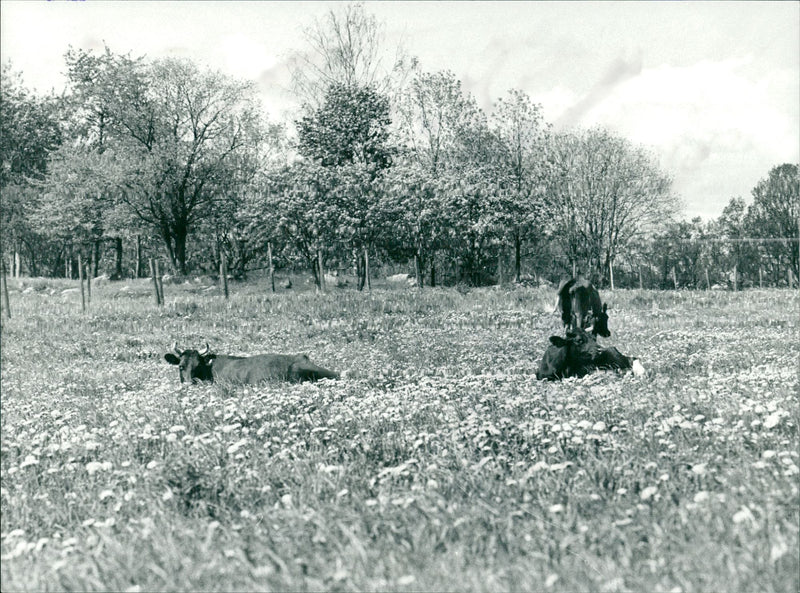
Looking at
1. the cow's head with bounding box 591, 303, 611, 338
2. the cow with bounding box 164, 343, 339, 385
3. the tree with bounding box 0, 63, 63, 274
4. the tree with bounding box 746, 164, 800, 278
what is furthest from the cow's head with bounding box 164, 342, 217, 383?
the tree with bounding box 746, 164, 800, 278

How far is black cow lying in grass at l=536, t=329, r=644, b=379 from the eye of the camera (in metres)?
12.0

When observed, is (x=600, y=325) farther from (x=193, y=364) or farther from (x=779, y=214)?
(x=779, y=214)

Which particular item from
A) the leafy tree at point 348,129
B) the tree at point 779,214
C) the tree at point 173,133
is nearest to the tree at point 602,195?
the tree at point 779,214

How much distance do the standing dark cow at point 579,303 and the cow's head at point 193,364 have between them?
9.15m

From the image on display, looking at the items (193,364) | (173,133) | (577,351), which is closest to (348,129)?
(173,133)

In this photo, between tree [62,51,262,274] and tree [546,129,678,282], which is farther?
tree [546,129,678,282]

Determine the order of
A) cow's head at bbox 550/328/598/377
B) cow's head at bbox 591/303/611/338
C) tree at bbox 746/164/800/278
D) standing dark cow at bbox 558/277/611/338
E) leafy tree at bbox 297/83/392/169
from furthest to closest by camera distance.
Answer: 1. tree at bbox 746/164/800/278
2. leafy tree at bbox 297/83/392/169
3. standing dark cow at bbox 558/277/611/338
4. cow's head at bbox 591/303/611/338
5. cow's head at bbox 550/328/598/377

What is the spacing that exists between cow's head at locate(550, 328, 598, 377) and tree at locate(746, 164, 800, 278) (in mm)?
62714

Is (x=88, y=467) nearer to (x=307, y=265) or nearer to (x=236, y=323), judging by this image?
(x=236, y=323)

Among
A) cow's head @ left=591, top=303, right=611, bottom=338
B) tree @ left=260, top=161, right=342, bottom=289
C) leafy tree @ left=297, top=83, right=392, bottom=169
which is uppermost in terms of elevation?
leafy tree @ left=297, top=83, right=392, bottom=169

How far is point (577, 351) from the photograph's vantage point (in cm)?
1241

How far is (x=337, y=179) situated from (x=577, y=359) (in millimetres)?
33168

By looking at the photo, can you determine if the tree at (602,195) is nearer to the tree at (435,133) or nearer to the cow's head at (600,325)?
the tree at (435,133)

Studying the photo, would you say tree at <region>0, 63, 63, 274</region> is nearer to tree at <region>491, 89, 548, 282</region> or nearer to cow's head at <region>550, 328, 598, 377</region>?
tree at <region>491, 89, 548, 282</region>
